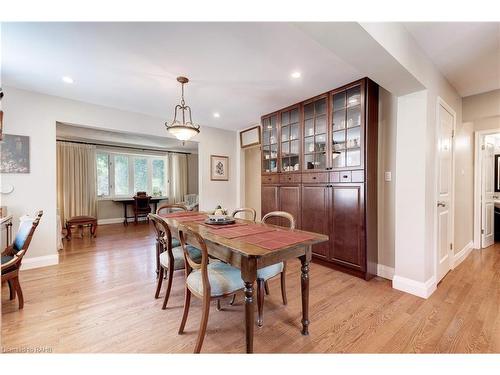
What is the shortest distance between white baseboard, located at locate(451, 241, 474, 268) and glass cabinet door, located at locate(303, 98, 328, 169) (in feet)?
7.04

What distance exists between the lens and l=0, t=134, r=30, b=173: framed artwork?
2.79 metres

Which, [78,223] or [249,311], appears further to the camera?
[78,223]

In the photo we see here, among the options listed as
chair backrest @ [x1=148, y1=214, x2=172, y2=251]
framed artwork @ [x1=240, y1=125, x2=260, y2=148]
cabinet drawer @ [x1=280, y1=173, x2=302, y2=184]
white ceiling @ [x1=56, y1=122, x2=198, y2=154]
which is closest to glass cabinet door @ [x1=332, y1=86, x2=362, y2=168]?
cabinet drawer @ [x1=280, y1=173, x2=302, y2=184]

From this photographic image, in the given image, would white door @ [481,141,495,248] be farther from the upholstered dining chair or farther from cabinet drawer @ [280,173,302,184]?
the upholstered dining chair

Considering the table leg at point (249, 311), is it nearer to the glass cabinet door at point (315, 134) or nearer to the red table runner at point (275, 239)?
the red table runner at point (275, 239)

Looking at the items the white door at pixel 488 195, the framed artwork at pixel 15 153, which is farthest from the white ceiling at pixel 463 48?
the framed artwork at pixel 15 153

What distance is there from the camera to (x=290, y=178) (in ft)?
11.2

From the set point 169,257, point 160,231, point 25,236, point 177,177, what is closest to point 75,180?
point 177,177

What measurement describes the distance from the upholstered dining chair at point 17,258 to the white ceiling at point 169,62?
1.54 metres

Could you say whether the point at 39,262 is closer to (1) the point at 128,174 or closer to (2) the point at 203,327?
(2) the point at 203,327

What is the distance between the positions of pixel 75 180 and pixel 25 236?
14.5 ft

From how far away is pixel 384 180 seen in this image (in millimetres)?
2654
